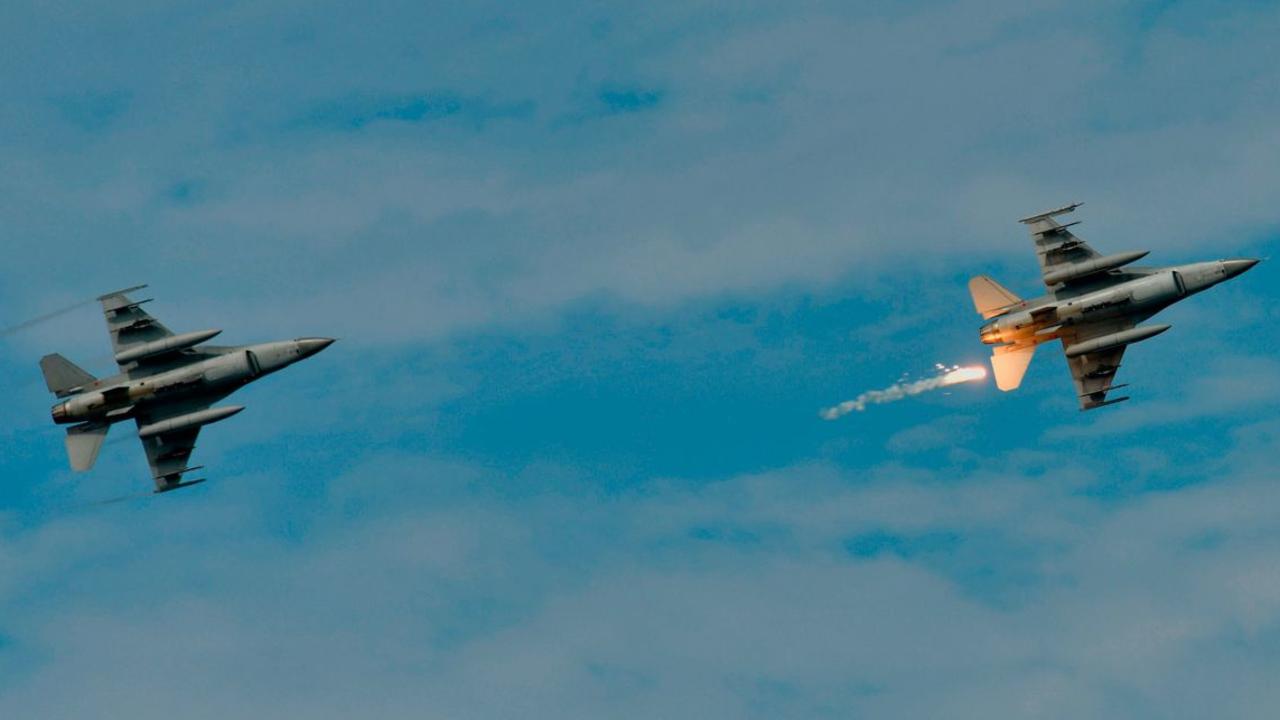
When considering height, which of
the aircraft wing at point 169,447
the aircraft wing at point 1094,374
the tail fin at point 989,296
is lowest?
the aircraft wing at point 1094,374

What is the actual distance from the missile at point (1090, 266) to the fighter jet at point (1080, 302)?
7 cm

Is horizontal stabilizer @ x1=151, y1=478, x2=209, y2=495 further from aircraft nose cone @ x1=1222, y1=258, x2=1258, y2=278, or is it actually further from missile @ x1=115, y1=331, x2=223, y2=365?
aircraft nose cone @ x1=1222, y1=258, x2=1258, y2=278

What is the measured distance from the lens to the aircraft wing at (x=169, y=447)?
137500 mm

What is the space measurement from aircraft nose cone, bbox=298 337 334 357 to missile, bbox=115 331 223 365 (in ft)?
19.3

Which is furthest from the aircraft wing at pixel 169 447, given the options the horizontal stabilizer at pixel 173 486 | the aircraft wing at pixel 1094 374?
the aircraft wing at pixel 1094 374

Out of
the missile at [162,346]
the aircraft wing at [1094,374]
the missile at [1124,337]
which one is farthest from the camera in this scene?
the aircraft wing at [1094,374]

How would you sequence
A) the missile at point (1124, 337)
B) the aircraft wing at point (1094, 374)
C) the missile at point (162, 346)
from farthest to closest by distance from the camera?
the aircraft wing at point (1094, 374) → the missile at point (1124, 337) → the missile at point (162, 346)

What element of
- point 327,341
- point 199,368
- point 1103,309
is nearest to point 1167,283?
point 1103,309

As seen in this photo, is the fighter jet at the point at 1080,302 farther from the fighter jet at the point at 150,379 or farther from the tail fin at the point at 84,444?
the tail fin at the point at 84,444

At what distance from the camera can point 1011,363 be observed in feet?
453

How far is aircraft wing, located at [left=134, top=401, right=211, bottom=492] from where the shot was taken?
13750 centimetres

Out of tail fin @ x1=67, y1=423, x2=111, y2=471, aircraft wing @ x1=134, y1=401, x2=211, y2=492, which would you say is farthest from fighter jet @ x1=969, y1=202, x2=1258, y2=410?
tail fin @ x1=67, y1=423, x2=111, y2=471

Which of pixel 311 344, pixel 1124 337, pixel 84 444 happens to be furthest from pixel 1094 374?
pixel 84 444

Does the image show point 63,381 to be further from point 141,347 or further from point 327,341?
point 327,341
